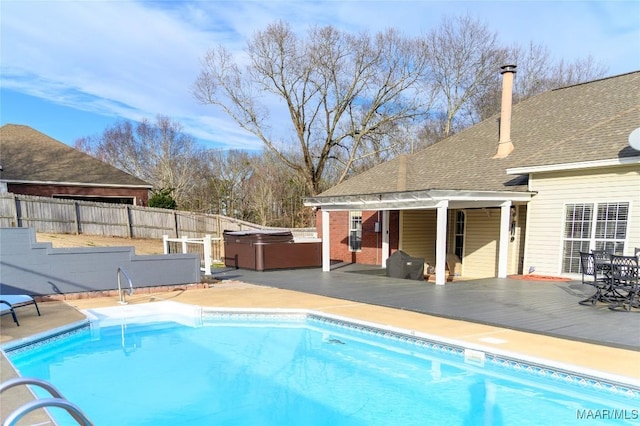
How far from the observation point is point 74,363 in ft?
20.8

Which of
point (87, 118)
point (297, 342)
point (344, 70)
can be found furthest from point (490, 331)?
point (87, 118)

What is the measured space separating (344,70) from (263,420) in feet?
83.8

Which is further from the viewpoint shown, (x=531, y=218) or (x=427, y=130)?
(x=427, y=130)

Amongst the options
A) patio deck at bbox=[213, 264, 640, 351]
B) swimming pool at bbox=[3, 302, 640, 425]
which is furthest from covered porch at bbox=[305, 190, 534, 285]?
swimming pool at bbox=[3, 302, 640, 425]

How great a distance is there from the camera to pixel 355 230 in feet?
55.5

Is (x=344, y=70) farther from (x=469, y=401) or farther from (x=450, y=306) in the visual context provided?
(x=469, y=401)

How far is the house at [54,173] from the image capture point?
20375mm

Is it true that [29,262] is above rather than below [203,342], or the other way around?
above

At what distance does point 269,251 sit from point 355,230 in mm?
4312

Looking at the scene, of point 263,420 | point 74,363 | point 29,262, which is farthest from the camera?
point 29,262

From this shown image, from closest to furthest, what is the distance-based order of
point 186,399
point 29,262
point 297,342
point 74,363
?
point 186,399
point 74,363
point 297,342
point 29,262

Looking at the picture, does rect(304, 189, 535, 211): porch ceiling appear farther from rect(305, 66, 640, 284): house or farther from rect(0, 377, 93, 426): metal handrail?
rect(0, 377, 93, 426): metal handrail

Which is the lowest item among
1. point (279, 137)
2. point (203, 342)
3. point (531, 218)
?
point (203, 342)

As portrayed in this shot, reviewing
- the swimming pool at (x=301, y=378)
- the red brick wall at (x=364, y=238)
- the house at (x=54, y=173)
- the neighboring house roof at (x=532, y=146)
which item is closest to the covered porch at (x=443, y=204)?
the neighboring house roof at (x=532, y=146)
